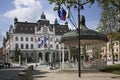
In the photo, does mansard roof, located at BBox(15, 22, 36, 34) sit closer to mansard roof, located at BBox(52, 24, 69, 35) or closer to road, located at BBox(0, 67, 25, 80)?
mansard roof, located at BBox(52, 24, 69, 35)

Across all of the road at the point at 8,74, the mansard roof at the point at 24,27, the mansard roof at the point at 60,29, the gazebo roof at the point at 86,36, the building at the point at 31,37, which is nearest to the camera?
the road at the point at 8,74

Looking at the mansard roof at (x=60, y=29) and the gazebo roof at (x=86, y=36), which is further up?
the mansard roof at (x=60, y=29)

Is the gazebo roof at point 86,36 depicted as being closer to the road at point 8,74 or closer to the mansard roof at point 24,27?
the road at point 8,74

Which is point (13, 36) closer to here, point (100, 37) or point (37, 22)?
point (37, 22)

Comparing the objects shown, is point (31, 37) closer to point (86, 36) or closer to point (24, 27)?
point (24, 27)

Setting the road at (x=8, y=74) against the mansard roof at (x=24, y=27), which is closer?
the road at (x=8, y=74)

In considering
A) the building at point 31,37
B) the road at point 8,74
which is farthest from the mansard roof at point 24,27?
the road at point 8,74

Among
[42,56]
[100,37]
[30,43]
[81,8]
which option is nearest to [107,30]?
[100,37]

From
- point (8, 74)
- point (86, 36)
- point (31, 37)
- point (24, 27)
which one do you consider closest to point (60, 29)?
point (31, 37)

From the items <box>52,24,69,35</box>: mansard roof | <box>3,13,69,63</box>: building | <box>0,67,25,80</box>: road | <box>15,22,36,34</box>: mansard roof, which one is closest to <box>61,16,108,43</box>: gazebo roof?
<box>0,67,25,80</box>: road

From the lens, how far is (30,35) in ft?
440

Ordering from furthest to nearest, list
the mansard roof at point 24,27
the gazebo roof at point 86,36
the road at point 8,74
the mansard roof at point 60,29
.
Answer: the mansard roof at point 60,29 < the mansard roof at point 24,27 < the gazebo roof at point 86,36 < the road at point 8,74

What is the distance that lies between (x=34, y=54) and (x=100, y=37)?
97653 millimetres

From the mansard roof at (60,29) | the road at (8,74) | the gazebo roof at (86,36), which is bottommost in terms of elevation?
the road at (8,74)
